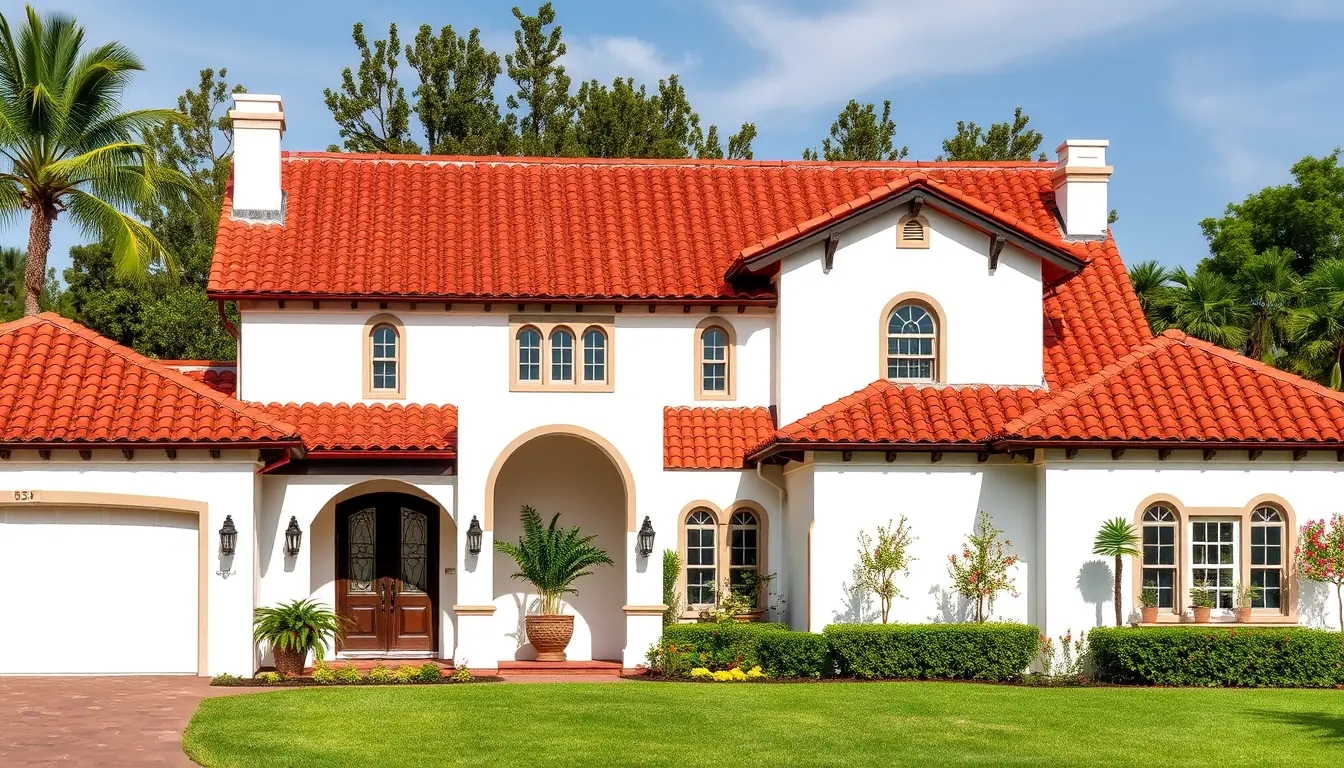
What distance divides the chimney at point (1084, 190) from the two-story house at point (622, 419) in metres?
0.06

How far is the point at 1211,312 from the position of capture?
33562 mm

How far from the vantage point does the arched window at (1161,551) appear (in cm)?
2222

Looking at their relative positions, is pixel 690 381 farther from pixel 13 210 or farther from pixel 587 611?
pixel 13 210

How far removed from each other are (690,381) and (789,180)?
5607 millimetres

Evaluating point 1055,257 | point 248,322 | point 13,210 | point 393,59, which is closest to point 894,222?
point 1055,257

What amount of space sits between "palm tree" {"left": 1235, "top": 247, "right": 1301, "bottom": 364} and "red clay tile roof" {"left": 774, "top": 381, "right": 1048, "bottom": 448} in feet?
39.6

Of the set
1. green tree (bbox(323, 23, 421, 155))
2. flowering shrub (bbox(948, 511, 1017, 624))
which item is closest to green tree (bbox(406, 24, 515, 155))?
green tree (bbox(323, 23, 421, 155))

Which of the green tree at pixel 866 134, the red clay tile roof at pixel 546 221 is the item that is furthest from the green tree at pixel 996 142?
the red clay tile roof at pixel 546 221

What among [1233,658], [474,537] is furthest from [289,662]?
[1233,658]

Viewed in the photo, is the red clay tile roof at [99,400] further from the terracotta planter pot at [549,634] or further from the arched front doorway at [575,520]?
the terracotta planter pot at [549,634]

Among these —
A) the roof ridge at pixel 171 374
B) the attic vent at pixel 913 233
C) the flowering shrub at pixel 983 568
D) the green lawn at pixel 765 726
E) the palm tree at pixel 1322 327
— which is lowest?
the green lawn at pixel 765 726

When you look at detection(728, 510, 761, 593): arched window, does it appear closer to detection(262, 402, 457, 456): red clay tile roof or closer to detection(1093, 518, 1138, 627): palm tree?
detection(262, 402, 457, 456): red clay tile roof

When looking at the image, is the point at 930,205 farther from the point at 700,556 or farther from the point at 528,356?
the point at 528,356

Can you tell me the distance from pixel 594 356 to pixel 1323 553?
38.9 ft
